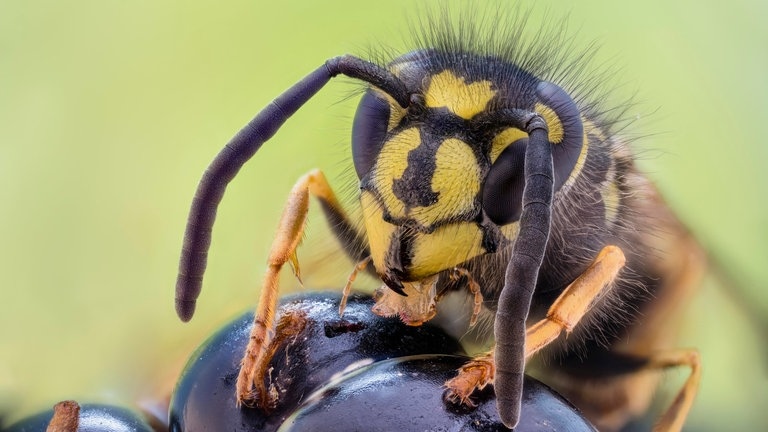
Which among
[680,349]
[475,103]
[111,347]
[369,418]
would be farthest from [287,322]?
[680,349]

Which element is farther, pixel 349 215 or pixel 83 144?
pixel 83 144

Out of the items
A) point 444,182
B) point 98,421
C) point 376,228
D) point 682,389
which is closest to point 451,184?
point 444,182

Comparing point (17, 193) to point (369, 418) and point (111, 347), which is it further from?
point (369, 418)

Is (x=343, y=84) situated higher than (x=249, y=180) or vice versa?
(x=343, y=84)

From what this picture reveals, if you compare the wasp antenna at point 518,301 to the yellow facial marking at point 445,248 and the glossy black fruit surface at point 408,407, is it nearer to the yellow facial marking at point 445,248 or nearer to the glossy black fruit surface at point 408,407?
the glossy black fruit surface at point 408,407

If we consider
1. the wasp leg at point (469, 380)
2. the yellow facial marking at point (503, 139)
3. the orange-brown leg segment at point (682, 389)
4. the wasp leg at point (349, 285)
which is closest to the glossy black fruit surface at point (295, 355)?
the wasp leg at point (349, 285)

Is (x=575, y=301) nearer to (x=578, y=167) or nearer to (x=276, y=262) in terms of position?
(x=578, y=167)
